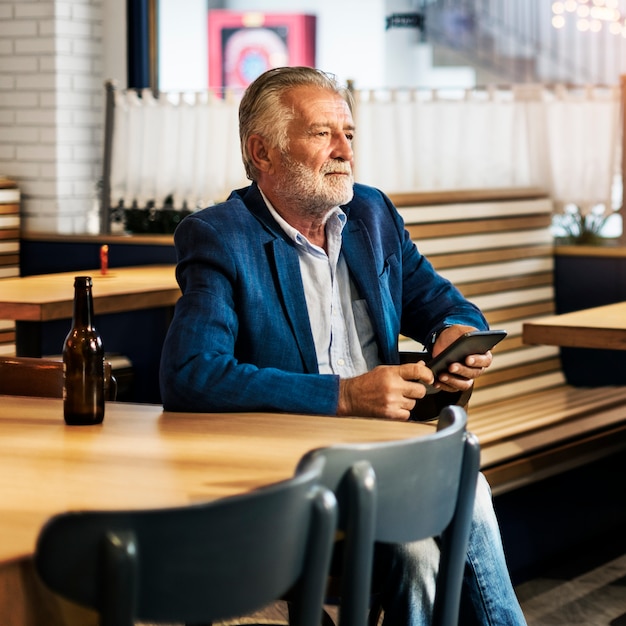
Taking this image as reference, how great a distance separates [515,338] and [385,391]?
Answer: 8.44 ft

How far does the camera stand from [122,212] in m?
6.26

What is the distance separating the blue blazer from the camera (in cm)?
221

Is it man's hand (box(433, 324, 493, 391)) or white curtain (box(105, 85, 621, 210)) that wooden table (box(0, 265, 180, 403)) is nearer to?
white curtain (box(105, 85, 621, 210))

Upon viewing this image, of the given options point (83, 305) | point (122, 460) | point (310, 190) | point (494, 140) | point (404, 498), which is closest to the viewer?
point (404, 498)

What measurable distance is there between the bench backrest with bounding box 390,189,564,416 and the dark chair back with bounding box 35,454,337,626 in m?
2.86

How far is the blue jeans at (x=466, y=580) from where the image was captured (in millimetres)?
2041

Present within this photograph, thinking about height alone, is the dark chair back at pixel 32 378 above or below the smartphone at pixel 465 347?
below

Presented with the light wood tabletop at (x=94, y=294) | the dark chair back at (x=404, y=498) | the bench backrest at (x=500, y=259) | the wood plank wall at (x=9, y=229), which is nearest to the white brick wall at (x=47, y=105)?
the wood plank wall at (x=9, y=229)

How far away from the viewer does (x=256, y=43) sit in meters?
9.30

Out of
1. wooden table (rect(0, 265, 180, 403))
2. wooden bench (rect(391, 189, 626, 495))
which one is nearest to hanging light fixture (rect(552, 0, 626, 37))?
wooden bench (rect(391, 189, 626, 495))

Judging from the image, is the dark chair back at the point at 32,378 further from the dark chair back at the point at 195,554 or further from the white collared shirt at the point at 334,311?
Result: the dark chair back at the point at 195,554

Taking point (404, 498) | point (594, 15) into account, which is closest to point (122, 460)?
point (404, 498)

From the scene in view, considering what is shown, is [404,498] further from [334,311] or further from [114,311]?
[114,311]

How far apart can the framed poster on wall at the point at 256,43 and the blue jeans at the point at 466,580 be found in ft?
23.0
